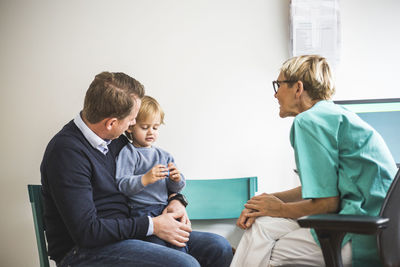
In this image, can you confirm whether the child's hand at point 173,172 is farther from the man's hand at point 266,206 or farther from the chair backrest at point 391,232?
the chair backrest at point 391,232

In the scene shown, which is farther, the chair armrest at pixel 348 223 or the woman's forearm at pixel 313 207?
the woman's forearm at pixel 313 207

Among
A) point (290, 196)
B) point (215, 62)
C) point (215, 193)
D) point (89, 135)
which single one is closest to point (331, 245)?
point (290, 196)

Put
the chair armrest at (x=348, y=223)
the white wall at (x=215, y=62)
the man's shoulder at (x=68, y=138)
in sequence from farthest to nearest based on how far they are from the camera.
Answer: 1. the white wall at (x=215, y=62)
2. the man's shoulder at (x=68, y=138)
3. the chair armrest at (x=348, y=223)

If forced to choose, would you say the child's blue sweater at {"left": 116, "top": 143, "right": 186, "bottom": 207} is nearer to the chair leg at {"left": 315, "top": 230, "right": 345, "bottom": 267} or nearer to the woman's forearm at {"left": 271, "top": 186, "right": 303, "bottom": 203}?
the woman's forearm at {"left": 271, "top": 186, "right": 303, "bottom": 203}

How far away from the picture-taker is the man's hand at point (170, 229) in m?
1.56

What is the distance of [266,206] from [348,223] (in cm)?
51

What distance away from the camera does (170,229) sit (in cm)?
158

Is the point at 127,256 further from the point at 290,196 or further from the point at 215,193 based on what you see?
the point at 215,193

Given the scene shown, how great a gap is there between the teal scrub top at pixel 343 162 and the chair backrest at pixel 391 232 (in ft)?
0.37

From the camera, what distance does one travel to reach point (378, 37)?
2.52 metres

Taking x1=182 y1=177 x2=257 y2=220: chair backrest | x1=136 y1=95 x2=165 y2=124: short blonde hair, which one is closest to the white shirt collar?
x1=136 y1=95 x2=165 y2=124: short blonde hair

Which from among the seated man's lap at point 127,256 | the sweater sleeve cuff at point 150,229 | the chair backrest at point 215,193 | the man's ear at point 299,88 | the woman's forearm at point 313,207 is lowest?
the chair backrest at point 215,193

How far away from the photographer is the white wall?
251cm

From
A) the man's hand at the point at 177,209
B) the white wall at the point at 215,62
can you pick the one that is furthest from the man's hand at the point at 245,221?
the white wall at the point at 215,62
